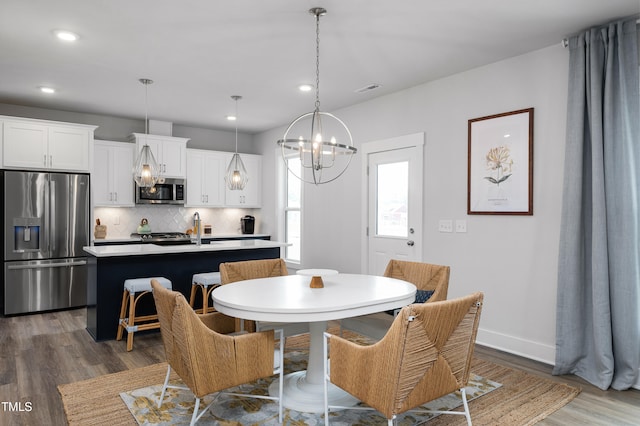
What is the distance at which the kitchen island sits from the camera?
3916 millimetres

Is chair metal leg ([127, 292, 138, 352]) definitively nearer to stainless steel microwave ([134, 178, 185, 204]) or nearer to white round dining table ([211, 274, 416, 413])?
white round dining table ([211, 274, 416, 413])

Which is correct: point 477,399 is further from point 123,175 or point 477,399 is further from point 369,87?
point 123,175

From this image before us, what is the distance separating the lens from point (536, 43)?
3.35 metres

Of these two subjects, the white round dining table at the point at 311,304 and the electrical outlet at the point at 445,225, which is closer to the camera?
the white round dining table at the point at 311,304

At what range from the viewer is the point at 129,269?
4.07 meters

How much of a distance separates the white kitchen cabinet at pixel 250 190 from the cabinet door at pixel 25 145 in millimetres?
2523

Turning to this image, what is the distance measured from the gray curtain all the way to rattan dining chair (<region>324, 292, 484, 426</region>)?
4.73 ft

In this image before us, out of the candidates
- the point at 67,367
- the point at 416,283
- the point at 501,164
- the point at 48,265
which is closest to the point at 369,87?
the point at 501,164

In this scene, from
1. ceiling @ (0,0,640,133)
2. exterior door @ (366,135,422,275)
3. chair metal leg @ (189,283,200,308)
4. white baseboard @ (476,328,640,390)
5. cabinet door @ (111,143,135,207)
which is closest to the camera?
ceiling @ (0,0,640,133)

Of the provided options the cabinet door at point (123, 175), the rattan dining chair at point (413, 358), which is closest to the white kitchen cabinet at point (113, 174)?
the cabinet door at point (123, 175)

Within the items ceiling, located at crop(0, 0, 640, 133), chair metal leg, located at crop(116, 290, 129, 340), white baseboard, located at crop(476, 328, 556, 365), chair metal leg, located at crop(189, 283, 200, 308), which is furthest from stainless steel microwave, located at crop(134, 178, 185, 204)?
white baseboard, located at crop(476, 328, 556, 365)

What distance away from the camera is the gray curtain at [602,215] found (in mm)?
2879

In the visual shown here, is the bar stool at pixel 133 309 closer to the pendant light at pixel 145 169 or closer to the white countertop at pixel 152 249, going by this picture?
the white countertop at pixel 152 249

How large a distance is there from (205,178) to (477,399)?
5149 millimetres
